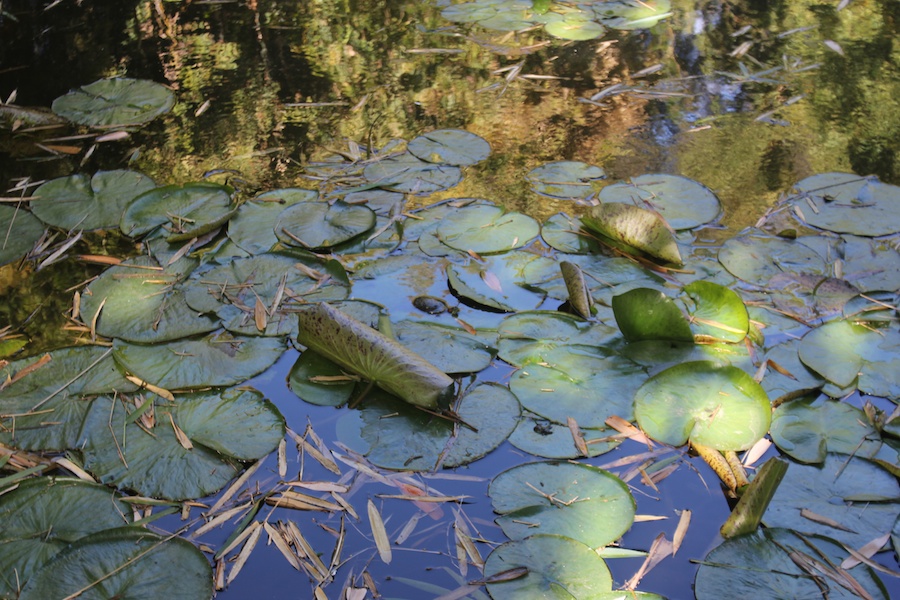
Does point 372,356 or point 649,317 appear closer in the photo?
point 372,356

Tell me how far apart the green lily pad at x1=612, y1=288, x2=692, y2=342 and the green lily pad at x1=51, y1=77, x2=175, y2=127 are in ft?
6.48

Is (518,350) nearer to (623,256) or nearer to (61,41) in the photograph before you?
(623,256)

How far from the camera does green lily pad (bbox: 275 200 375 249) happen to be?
7.32ft

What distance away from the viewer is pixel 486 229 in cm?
227

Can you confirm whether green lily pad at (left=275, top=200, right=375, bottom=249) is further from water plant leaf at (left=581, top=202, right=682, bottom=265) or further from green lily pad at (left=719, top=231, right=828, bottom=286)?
green lily pad at (left=719, top=231, right=828, bottom=286)

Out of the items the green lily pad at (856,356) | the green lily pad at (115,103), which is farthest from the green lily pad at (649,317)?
the green lily pad at (115,103)

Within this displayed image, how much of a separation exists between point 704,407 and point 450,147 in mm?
1371

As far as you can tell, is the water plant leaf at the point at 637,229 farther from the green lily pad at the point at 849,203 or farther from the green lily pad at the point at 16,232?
the green lily pad at the point at 16,232

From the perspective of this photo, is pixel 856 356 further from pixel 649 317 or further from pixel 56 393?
pixel 56 393

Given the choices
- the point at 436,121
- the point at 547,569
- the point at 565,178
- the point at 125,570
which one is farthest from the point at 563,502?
the point at 436,121

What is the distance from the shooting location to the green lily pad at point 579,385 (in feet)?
5.56

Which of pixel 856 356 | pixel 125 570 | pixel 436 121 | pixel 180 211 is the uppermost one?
pixel 436 121

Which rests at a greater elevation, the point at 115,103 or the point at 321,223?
the point at 115,103

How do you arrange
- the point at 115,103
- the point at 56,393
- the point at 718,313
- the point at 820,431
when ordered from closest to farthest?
the point at 820,431
the point at 56,393
the point at 718,313
the point at 115,103
